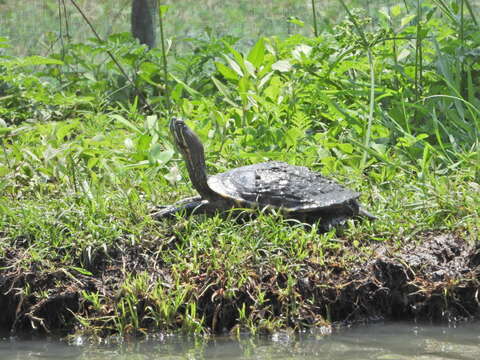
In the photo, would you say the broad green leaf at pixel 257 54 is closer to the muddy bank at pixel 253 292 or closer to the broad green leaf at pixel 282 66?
the broad green leaf at pixel 282 66

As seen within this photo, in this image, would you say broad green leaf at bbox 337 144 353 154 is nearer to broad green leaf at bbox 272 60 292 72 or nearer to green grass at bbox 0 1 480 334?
green grass at bbox 0 1 480 334

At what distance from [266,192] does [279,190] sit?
0.07 m

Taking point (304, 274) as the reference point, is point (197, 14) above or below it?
above

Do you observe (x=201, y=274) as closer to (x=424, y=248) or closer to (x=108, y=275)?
(x=108, y=275)

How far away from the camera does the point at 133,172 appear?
4758mm

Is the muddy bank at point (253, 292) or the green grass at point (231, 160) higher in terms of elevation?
the green grass at point (231, 160)

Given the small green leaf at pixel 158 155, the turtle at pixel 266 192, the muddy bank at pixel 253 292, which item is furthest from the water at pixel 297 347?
the small green leaf at pixel 158 155

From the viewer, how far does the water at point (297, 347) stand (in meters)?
3.23

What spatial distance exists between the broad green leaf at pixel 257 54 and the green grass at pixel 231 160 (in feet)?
0.03

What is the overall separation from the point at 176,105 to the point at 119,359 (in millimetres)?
3093

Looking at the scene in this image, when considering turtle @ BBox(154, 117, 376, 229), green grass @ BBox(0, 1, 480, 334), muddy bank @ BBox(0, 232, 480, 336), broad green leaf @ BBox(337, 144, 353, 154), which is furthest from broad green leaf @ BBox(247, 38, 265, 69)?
muddy bank @ BBox(0, 232, 480, 336)

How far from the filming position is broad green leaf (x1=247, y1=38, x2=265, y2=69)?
17.3 ft

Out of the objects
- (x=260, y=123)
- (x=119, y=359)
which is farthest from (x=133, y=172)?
(x=119, y=359)

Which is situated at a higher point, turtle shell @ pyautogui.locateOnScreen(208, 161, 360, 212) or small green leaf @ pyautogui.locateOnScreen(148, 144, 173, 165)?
small green leaf @ pyautogui.locateOnScreen(148, 144, 173, 165)
